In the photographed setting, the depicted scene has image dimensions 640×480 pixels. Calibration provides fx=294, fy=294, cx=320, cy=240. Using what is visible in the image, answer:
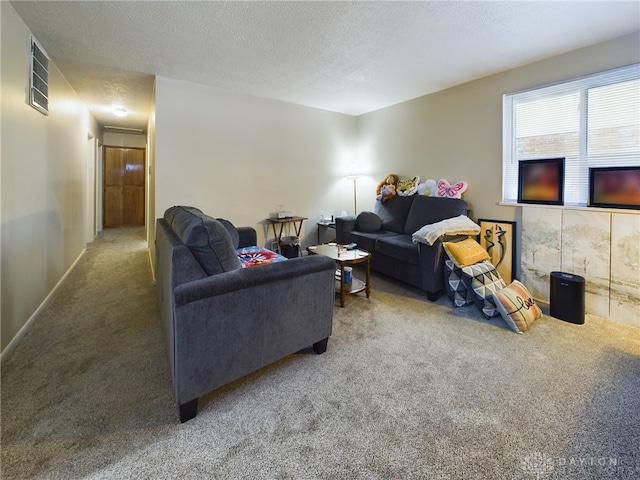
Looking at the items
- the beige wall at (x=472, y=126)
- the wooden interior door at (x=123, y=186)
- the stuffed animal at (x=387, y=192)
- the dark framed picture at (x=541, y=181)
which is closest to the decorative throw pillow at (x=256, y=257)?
the stuffed animal at (x=387, y=192)

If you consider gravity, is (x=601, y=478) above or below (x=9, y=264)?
below

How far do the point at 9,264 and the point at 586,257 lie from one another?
459cm

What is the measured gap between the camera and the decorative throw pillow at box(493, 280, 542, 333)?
2350 millimetres

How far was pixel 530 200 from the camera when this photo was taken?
3.04 meters

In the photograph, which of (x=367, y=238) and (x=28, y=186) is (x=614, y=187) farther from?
(x=28, y=186)

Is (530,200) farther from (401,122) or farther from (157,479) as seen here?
(157,479)

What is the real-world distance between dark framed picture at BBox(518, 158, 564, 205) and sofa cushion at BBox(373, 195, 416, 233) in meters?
1.28

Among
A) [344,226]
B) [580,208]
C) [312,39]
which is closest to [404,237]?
[344,226]

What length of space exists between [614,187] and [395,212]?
218cm

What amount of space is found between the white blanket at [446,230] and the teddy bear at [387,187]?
1.21 m

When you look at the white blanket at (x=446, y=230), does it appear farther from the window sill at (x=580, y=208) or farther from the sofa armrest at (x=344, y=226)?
the sofa armrest at (x=344, y=226)

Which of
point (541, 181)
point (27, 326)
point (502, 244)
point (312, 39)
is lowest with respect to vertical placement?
point (27, 326)

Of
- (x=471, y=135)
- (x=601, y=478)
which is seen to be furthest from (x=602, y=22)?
(x=601, y=478)

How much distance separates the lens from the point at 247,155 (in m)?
4.03
